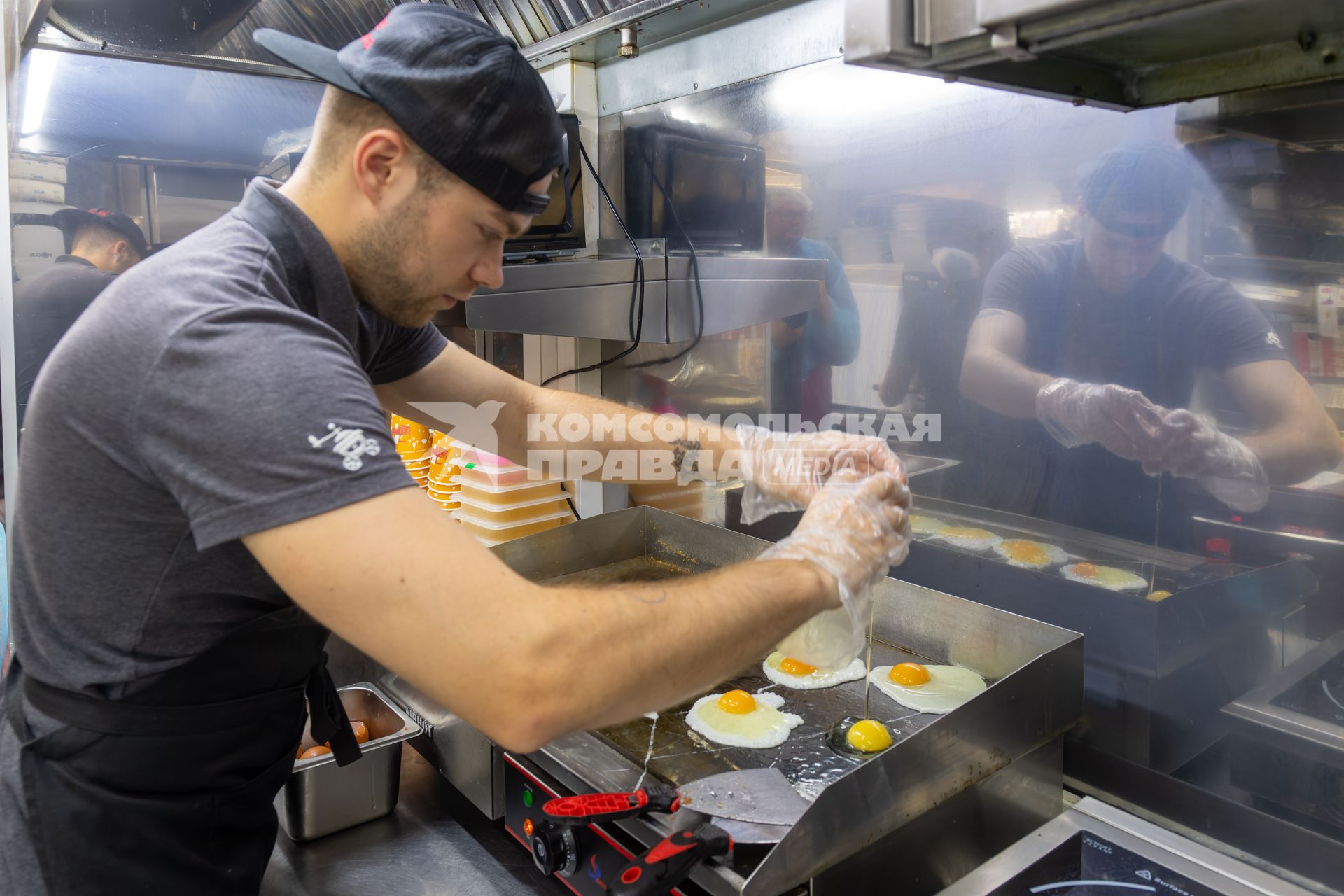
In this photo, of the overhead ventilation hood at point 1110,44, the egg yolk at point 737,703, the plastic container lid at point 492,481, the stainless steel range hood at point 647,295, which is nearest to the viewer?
the overhead ventilation hood at point 1110,44

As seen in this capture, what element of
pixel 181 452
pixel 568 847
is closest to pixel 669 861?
pixel 568 847

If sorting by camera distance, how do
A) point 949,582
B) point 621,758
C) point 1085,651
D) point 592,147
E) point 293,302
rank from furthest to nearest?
point 592,147 → point 949,582 → point 1085,651 → point 621,758 → point 293,302

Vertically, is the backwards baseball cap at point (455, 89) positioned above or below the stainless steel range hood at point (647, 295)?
above

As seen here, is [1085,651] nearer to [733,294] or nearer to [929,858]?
[929,858]

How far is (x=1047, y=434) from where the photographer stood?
1629mm

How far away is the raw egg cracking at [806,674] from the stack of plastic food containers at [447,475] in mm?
1152

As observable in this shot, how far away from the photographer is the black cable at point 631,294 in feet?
6.44

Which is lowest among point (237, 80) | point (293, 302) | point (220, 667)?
point (220, 667)

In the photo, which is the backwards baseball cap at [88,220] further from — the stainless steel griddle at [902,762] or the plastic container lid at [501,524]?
the stainless steel griddle at [902,762]

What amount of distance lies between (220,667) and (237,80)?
2.30 meters

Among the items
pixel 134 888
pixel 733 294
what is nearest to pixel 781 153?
pixel 733 294

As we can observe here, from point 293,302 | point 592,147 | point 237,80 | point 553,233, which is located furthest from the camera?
point 237,80

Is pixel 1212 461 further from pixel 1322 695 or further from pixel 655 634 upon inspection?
pixel 655 634

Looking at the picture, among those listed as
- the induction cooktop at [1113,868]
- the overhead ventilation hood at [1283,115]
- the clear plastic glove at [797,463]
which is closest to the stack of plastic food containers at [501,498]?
the clear plastic glove at [797,463]
